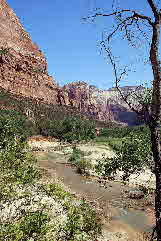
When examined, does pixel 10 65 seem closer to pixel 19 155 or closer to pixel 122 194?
pixel 122 194

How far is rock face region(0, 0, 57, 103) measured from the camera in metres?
154

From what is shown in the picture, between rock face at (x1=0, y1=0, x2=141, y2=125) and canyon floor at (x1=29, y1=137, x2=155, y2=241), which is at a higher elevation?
rock face at (x1=0, y1=0, x2=141, y2=125)

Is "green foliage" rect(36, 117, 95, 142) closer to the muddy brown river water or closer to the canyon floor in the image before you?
the canyon floor

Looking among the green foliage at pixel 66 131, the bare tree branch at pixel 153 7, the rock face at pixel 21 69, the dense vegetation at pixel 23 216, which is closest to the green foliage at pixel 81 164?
the dense vegetation at pixel 23 216

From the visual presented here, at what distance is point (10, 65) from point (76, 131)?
253 feet

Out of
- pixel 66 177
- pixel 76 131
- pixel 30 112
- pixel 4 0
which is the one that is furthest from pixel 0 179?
pixel 4 0

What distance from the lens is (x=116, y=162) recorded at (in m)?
13.0

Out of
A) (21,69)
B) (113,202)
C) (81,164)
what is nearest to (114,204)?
(113,202)

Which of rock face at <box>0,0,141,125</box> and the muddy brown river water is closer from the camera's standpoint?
the muddy brown river water

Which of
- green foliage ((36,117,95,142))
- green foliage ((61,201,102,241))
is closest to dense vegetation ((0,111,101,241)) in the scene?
green foliage ((61,201,102,241))

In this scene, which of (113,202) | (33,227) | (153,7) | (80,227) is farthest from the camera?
(113,202)

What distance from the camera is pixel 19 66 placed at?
16175 centimetres

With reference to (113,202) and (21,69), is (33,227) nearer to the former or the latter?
(113,202)

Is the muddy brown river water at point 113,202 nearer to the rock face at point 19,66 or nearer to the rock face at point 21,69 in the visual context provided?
the rock face at point 21,69
